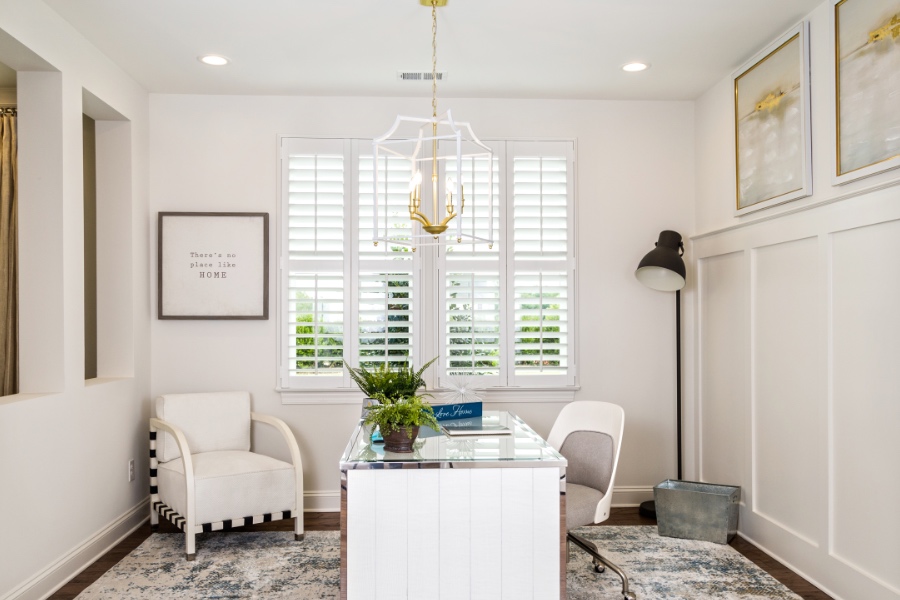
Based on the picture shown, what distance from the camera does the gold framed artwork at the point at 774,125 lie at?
331cm

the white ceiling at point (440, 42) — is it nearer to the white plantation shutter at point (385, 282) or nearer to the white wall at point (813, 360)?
the white wall at point (813, 360)

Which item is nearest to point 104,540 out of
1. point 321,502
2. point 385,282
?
point 321,502

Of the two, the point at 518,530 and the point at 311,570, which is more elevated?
the point at 518,530

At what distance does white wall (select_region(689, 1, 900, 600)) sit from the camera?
281 cm

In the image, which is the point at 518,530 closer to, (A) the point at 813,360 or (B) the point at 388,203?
(A) the point at 813,360

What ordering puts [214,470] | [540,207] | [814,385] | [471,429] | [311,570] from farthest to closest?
[540,207] < [214,470] < [311,570] < [814,385] < [471,429]

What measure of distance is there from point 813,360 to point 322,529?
2.82 meters

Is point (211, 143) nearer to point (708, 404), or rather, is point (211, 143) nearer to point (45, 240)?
point (45, 240)

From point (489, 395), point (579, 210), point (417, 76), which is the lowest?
point (489, 395)

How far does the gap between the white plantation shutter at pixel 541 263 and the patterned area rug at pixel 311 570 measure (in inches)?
44.5

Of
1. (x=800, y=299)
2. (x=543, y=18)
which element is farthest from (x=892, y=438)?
(x=543, y=18)

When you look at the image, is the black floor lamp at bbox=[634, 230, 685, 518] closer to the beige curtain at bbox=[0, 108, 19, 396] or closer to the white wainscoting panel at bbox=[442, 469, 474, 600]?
the white wainscoting panel at bbox=[442, 469, 474, 600]

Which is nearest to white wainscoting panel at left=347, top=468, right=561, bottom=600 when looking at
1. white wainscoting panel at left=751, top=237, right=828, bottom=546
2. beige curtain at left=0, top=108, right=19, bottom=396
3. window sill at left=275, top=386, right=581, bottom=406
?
white wainscoting panel at left=751, top=237, right=828, bottom=546

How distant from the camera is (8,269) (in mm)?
4066
